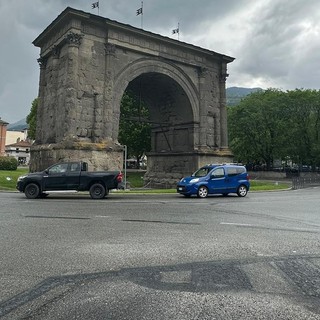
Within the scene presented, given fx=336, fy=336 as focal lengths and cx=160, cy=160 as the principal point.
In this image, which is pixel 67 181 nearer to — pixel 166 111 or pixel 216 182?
pixel 216 182

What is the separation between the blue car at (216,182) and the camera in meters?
17.5

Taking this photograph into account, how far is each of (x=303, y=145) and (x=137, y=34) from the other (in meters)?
30.3

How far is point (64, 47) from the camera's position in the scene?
22.8 meters

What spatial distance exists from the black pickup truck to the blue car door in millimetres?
4969

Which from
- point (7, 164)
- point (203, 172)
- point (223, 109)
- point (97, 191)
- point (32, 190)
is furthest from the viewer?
point (7, 164)

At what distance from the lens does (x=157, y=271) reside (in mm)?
4426

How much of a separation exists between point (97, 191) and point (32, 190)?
2.95 meters

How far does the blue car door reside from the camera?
17.9 metres

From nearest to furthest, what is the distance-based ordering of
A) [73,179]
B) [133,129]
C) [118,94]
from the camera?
[73,179]
[118,94]
[133,129]

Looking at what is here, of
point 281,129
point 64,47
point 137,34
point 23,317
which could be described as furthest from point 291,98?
point 23,317

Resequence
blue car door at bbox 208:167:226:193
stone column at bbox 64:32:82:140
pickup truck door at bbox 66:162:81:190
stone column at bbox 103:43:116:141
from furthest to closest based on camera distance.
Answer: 1. stone column at bbox 103:43:116:141
2. stone column at bbox 64:32:82:140
3. blue car door at bbox 208:167:226:193
4. pickup truck door at bbox 66:162:81:190

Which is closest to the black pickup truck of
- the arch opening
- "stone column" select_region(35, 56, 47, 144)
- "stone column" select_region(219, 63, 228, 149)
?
"stone column" select_region(35, 56, 47, 144)

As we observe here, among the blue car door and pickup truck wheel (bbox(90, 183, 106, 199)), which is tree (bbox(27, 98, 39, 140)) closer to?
pickup truck wheel (bbox(90, 183, 106, 199))

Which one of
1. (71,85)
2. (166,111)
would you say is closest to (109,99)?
(71,85)
